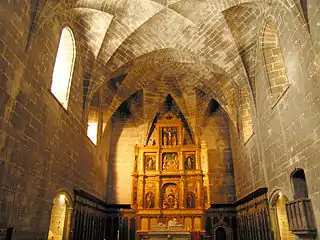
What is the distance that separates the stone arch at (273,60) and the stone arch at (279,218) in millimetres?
3210

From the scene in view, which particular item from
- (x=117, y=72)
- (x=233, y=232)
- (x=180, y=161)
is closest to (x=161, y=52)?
(x=117, y=72)

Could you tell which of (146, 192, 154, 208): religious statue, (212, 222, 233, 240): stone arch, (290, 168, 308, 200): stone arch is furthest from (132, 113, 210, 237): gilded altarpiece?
(290, 168, 308, 200): stone arch

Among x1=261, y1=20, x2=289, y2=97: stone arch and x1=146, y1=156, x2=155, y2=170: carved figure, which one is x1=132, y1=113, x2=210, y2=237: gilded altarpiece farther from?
x1=261, y1=20, x2=289, y2=97: stone arch

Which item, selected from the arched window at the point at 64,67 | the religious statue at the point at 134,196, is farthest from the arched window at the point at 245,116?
the arched window at the point at 64,67

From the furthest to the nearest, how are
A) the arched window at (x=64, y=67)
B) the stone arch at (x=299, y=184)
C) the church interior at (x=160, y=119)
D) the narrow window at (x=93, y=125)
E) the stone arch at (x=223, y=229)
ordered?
the stone arch at (x=223, y=229) → the narrow window at (x=93, y=125) → the arched window at (x=64, y=67) → the stone arch at (x=299, y=184) → the church interior at (x=160, y=119)

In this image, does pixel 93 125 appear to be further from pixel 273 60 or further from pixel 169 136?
pixel 273 60

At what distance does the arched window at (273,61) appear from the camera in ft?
29.7

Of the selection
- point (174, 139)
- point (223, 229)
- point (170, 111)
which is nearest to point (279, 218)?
point (223, 229)

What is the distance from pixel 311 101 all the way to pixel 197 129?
9.20m

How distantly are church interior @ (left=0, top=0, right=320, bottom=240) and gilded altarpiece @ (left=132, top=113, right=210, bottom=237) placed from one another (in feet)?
0.18

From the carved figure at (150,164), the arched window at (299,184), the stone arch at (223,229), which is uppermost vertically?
the carved figure at (150,164)

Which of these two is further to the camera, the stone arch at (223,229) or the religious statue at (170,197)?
the religious statue at (170,197)

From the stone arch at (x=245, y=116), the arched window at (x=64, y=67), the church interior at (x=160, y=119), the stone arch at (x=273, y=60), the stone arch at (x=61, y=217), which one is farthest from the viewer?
the stone arch at (x=245, y=116)

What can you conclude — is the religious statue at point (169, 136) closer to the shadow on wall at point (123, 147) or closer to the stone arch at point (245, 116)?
the shadow on wall at point (123, 147)
